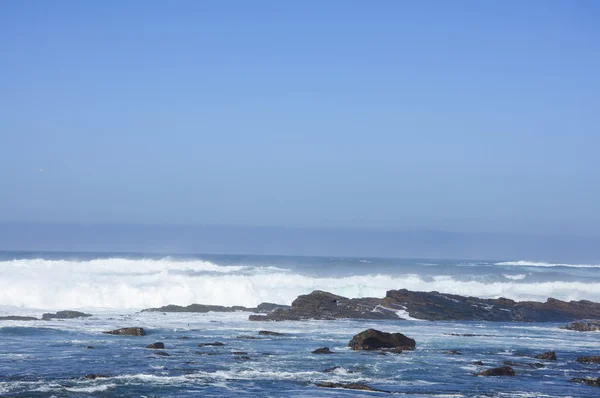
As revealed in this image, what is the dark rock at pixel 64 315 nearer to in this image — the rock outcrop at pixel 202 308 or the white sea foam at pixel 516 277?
the rock outcrop at pixel 202 308

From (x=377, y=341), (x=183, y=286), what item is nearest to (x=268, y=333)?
(x=377, y=341)

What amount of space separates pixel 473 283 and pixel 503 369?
174 ft

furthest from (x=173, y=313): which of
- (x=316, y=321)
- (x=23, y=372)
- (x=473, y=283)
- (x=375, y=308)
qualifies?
(x=473, y=283)

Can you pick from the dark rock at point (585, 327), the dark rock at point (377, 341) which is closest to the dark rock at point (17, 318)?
the dark rock at point (377, 341)

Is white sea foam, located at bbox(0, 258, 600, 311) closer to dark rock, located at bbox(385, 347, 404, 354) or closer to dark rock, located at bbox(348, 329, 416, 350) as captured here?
dark rock, located at bbox(348, 329, 416, 350)

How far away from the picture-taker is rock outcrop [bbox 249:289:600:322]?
49.1 meters

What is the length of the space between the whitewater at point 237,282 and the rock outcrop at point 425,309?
14.7m

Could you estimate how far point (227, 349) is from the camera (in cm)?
3400

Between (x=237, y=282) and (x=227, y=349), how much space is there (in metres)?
33.1

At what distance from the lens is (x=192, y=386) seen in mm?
25438

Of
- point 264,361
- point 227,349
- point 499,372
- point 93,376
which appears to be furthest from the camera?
point 227,349

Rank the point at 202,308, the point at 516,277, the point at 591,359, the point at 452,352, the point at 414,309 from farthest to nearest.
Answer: the point at 516,277
the point at 202,308
the point at 414,309
the point at 452,352
the point at 591,359

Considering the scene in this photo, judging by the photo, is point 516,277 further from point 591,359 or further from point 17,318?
point 17,318

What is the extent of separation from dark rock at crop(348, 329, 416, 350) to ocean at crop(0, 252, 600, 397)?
59 centimetres
